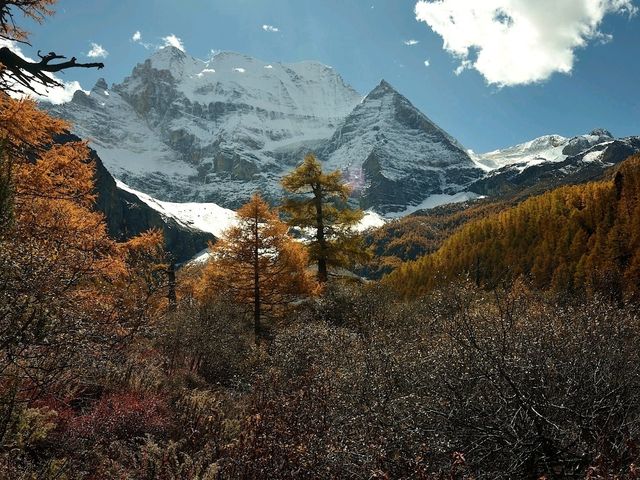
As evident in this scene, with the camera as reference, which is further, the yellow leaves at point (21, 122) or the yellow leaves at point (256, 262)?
the yellow leaves at point (256, 262)

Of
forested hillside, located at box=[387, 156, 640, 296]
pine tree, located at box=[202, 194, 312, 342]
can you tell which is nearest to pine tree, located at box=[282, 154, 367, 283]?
pine tree, located at box=[202, 194, 312, 342]

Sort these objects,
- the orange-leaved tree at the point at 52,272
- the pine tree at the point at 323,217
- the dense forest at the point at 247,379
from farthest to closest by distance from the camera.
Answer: the pine tree at the point at 323,217
the dense forest at the point at 247,379
the orange-leaved tree at the point at 52,272

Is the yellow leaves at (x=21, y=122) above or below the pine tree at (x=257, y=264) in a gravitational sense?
above

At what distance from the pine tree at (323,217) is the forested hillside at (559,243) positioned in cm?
3028

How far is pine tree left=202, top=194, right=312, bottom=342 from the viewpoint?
19.4 metres

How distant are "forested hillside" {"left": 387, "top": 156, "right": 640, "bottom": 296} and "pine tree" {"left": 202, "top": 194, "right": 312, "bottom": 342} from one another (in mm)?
33986

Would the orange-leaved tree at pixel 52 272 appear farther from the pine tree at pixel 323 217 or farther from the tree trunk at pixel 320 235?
the tree trunk at pixel 320 235

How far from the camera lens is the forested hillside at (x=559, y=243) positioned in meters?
62.0

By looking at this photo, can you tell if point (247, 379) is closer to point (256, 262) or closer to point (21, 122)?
point (21, 122)

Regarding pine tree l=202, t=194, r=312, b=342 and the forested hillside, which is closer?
pine tree l=202, t=194, r=312, b=342

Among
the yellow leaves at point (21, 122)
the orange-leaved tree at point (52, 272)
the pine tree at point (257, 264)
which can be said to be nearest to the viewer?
the orange-leaved tree at point (52, 272)

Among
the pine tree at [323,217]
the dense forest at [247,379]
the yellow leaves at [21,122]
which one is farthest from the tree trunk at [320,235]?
the yellow leaves at [21,122]

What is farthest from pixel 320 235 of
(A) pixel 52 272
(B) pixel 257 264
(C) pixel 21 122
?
(A) pixel 52 272

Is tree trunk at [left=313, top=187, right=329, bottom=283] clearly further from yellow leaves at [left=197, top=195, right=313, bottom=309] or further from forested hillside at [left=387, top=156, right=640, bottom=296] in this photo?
forested hillside at [left=387, top=156, right=640, bottom=296]
